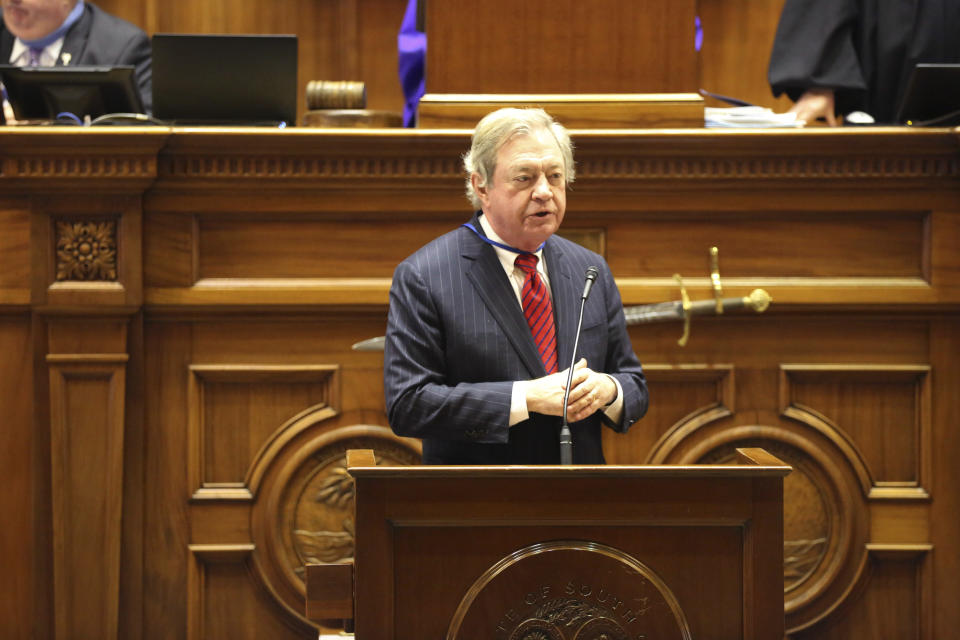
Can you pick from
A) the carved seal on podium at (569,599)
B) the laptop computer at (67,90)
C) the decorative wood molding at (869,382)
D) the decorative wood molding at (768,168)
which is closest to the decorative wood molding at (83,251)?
the laptop computer at (67,90)

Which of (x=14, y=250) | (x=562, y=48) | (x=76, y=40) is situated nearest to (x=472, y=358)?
(x=562, y=48)

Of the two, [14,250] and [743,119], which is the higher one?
[743,119]

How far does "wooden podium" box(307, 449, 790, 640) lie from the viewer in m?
1.68

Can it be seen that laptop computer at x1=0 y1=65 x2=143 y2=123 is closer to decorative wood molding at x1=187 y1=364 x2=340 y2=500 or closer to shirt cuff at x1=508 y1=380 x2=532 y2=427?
decorative wood molding at x1=187 y1=364 x2=340 y2=500

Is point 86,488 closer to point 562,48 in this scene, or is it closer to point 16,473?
point 16,473

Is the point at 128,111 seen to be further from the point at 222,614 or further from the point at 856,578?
the point at 856,578

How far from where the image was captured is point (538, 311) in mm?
2189

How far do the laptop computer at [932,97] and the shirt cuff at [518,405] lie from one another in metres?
1.47

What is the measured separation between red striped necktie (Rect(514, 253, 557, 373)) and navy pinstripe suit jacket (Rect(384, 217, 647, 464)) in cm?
2

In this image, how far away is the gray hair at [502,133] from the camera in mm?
2121

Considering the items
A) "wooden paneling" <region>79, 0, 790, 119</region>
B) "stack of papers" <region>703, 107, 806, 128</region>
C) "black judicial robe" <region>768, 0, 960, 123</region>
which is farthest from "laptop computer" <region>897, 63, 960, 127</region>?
"wooden paneling" <region>79, 0, 790, 119</region>

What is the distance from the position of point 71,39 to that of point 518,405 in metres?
3.24

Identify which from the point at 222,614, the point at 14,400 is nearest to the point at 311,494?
the point at 222,614

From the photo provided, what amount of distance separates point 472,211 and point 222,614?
3.86ft
